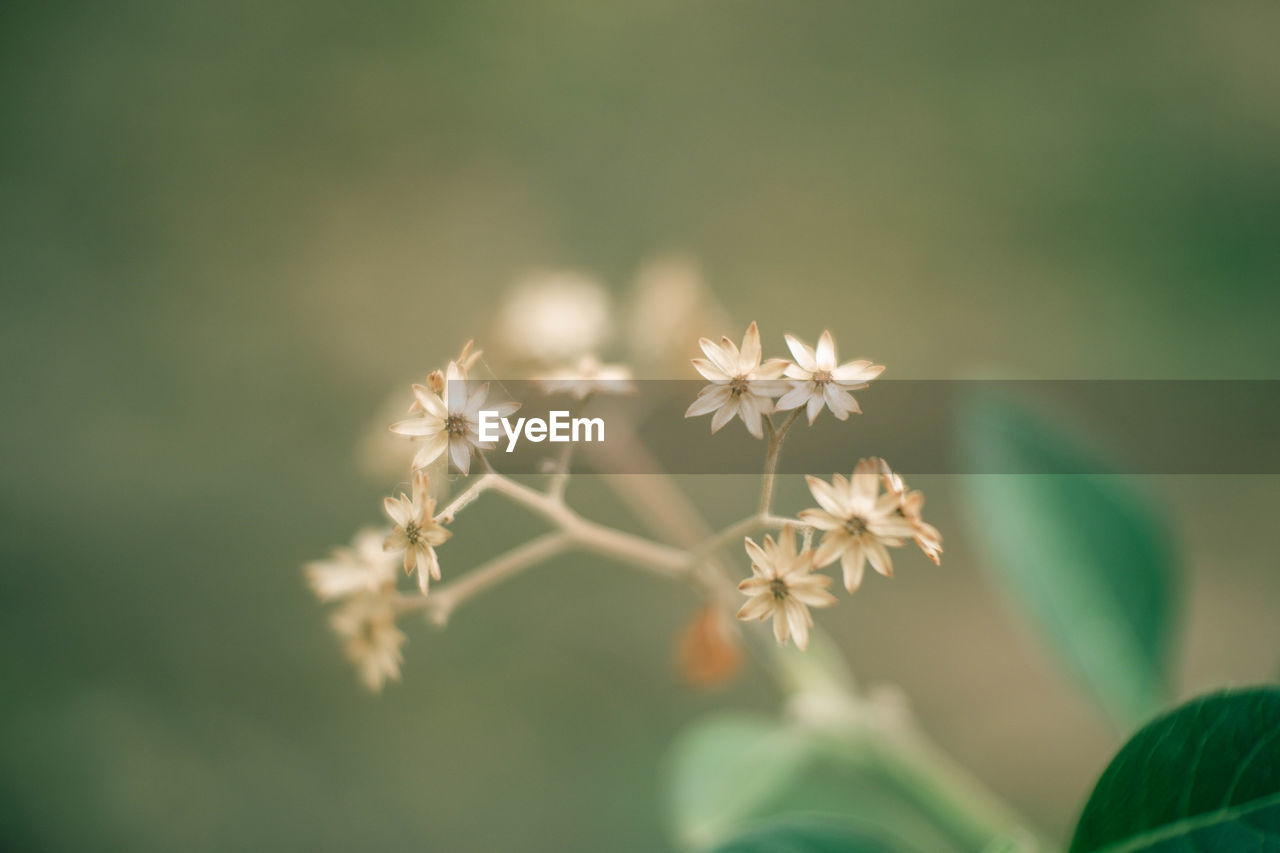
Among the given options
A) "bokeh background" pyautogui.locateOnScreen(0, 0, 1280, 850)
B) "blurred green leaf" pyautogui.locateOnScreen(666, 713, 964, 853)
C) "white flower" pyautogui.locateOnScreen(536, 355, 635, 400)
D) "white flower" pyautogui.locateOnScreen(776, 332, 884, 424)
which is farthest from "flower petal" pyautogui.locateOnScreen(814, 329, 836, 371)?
"bokeh background" pyautogui.locateOnScreen(0, 0, 1280, 850)

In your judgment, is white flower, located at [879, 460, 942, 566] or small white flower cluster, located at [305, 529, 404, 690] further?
small white flower cluster, located at [305, 529, 404, 690]

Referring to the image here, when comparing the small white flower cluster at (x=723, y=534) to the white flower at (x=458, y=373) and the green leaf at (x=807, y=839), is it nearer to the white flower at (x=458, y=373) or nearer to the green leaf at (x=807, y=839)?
the white flower at (x=458, y=373)

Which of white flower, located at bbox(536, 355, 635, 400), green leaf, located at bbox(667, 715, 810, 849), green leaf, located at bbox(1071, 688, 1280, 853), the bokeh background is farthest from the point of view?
the bokeh background

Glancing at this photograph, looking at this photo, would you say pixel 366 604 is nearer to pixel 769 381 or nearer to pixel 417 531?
pixel 417 531

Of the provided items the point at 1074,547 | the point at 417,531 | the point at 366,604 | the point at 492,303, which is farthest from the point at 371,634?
the point at 492,303

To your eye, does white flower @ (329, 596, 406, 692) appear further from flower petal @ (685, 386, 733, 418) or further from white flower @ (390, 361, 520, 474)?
A: flower petal @ (685, 386, 733, 418)

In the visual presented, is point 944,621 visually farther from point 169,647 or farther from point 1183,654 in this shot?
point 169,647

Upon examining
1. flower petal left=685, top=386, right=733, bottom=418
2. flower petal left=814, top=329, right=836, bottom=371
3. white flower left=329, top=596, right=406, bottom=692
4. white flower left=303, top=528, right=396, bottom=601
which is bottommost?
white flower left=329, top=596, right=406, bottom=692
